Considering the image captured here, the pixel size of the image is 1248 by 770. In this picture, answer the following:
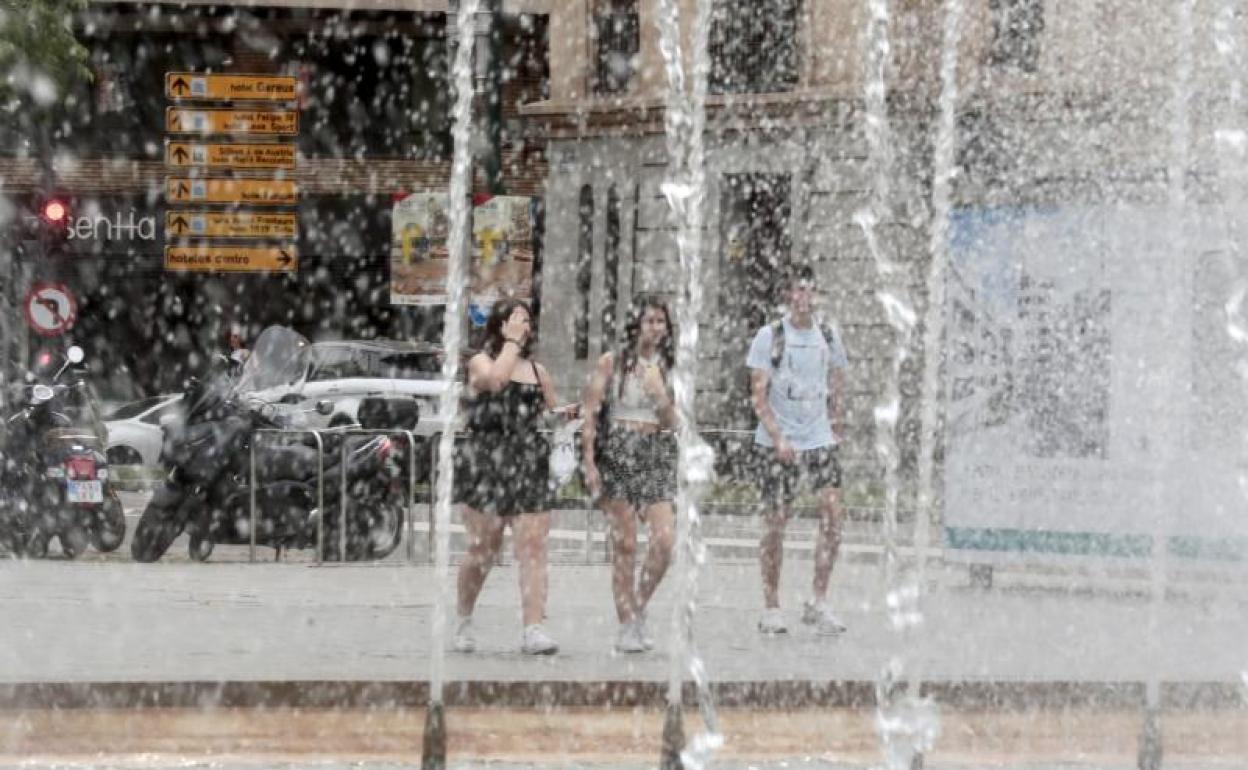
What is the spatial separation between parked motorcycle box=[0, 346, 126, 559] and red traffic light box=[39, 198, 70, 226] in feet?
6.18

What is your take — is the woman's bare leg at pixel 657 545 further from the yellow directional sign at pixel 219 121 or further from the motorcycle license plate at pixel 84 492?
the yellow directional sign at pixel 219 121

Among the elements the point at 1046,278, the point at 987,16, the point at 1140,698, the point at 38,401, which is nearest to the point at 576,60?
the point at 987,16

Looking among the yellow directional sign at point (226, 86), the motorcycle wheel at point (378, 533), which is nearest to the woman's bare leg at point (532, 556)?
the motorcycle wheel at point (378, 533)

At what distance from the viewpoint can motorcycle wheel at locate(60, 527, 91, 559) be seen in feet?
46.6

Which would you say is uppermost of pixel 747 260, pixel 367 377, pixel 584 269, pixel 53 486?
pixel 747 260

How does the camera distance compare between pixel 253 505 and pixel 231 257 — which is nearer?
pixel 253 505

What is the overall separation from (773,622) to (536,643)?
4.82 feet

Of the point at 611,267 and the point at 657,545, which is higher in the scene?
the point at 611,267

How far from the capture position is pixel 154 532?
1368 centimetres

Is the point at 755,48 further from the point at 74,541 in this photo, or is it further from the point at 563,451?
→ the point at 74,541

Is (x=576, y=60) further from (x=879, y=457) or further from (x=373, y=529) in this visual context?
(x=373, y=529)

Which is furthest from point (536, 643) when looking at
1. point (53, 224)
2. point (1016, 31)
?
point (1016, 31)

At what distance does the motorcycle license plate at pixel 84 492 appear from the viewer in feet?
46.0

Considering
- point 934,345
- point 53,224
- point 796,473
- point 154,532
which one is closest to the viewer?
point 796,473
